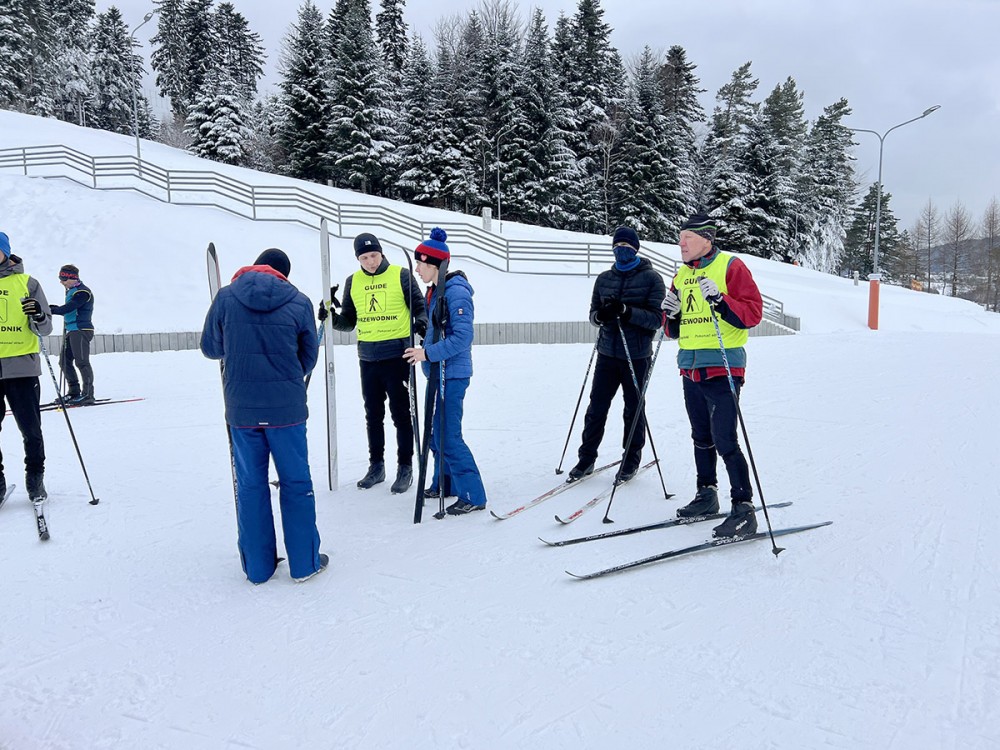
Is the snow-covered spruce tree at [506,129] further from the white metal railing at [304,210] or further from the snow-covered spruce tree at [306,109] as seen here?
the white metal railing at [304,210]

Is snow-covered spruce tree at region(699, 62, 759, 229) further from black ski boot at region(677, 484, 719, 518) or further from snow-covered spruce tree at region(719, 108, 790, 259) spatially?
black ski boot at region(677, 484, 719, 518)

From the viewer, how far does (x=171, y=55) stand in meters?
47.7

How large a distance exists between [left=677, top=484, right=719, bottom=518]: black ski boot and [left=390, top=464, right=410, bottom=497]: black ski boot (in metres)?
2.06

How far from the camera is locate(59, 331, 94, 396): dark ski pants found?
8461 millimetres

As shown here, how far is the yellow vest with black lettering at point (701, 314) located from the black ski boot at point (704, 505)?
1029 mm

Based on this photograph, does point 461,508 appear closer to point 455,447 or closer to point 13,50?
point 455,447

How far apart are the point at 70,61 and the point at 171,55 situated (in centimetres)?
673

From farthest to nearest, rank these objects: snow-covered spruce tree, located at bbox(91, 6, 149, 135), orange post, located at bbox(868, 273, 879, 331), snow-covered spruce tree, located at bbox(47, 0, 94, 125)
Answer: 1. snow-covered spruce tree, located at bbox(91, 6, 149, 135)
2. snow-covered spruce tree, located at bbox(47, 0, 94, 125)
3. orange post, located at bbox(868, 273, 879, 331)

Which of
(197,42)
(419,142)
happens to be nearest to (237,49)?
(197,42)

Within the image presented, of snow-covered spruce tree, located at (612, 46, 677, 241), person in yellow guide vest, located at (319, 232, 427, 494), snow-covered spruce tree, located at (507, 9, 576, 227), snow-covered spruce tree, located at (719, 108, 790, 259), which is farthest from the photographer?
snow-covered spruce tree, located at (719, 108, 790, 259)

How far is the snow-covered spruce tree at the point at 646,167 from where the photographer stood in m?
34.3

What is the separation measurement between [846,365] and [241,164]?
116 feet

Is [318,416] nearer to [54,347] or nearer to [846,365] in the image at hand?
[54,347]

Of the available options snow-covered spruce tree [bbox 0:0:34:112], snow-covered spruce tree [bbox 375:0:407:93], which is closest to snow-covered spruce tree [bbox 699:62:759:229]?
snow-covered spruce tree [bbox 375:0:407:93]
